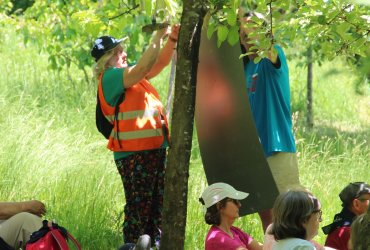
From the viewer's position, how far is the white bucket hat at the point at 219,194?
16.9 ft

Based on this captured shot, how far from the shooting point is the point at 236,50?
18.4ft

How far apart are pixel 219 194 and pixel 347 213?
87cm

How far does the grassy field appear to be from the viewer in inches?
263

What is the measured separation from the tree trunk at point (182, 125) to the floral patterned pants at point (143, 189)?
91cm

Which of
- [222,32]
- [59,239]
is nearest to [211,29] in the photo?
[222,32]

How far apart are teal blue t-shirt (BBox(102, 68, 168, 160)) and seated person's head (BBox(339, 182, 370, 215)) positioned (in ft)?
4.00

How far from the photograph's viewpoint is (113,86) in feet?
18.4

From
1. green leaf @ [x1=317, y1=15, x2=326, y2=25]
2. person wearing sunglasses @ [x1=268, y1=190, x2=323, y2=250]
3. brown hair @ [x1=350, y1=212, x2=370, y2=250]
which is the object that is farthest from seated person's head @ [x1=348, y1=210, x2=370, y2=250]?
green leaf @ [x1=317, y1=15, x2=326, y2=25]

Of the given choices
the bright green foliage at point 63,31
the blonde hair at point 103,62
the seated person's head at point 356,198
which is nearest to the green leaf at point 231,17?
the blonde hair at point 103,62

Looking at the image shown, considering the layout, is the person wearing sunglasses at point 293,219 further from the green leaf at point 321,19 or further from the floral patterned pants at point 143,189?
the floral patterned pants at point 143,189

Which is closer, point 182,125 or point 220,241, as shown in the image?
point 182,125

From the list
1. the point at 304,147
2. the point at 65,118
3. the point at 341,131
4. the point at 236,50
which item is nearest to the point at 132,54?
the point at 65,118

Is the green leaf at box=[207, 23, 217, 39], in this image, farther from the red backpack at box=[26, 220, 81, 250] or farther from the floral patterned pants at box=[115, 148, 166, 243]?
the red backpack at box=[26, 220, 81, 250]

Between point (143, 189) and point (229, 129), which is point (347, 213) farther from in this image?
point (143, 189)
